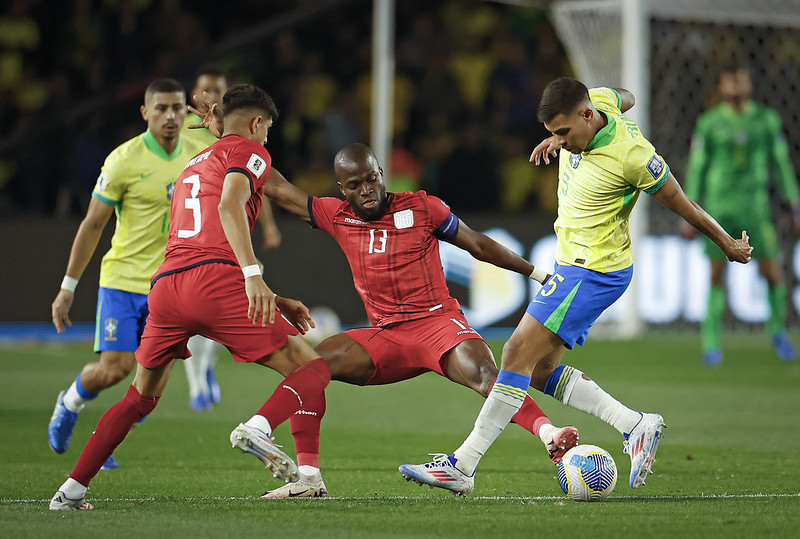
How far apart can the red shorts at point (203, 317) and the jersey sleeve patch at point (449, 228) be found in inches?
46.0

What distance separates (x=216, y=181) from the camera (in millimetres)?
5125

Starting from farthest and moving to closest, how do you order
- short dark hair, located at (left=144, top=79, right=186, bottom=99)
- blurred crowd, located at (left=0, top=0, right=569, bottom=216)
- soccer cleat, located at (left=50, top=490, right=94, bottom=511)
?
blurred crowd, located at (left=0, top=0, right=569, bottom=216)
short dark hair, located at (left=144, top=79, right=186, bottom=99)
soccer cleat, located at (left=50, top=490, right=94, bottom=511)

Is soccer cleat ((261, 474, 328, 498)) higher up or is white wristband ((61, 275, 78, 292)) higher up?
white wristband ((61, 275, 78, 292))

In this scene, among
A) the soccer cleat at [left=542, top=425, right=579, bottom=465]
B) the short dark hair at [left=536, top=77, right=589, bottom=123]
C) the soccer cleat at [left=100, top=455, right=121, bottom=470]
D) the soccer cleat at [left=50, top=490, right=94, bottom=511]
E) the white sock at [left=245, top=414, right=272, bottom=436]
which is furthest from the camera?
the soccer cleat at [left=100, top=455, right=121, bottom=470]

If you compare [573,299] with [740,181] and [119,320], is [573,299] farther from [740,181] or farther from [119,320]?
[740,181]

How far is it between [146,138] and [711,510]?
3.72 meters

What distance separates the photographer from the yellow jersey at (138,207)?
6.62m

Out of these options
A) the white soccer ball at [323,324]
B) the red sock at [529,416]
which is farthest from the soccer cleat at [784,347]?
the red sock at [529,416]

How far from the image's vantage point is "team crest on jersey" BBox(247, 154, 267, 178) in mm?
4938

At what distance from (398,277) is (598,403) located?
1.12 meters

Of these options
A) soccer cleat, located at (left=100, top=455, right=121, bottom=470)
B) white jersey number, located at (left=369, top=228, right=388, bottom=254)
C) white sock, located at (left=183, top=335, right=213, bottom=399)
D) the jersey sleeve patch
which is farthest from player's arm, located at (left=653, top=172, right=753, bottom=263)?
white sock, located at (left=183, top=335, right=213, bottom=399)

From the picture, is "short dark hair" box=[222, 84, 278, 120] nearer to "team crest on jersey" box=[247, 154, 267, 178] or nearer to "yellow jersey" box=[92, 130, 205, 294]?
"team crest on jersey" box=[247, 154, 267, 178]

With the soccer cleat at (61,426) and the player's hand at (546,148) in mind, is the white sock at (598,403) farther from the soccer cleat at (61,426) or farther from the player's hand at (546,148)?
the soccer cleat at (61,426)

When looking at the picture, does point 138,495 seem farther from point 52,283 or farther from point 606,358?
point 52,283
